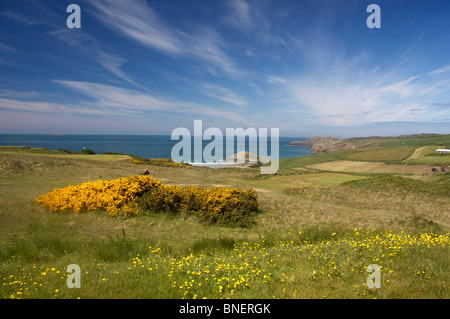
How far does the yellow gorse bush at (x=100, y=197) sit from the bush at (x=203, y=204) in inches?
28.5

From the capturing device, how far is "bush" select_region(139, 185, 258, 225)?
12266mm

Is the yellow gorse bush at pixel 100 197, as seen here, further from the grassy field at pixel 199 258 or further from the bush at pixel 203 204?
the bush at pixel 203 204

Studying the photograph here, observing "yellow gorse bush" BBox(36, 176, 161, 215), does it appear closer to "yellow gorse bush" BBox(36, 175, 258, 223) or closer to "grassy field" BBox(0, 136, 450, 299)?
"yellow gorse bush" BBox(36, 175, 258, 223)

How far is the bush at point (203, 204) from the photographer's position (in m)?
12.3

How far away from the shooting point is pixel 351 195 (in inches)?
874

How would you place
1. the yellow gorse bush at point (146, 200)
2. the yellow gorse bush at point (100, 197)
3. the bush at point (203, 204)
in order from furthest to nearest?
1. the bush at point (203, 204)
2. the yellow gorse bush at point (146, 200)
3. the yellow gorse bush at point (100, 197)

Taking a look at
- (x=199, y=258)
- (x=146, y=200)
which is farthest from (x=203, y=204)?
(x=199, y=258)

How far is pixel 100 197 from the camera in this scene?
40.0ft

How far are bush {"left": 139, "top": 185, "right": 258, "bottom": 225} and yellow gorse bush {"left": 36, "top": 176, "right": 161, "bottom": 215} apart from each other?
72 centimetres

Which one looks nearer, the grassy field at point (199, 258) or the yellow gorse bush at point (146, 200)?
the grassy field at point (199, 258)

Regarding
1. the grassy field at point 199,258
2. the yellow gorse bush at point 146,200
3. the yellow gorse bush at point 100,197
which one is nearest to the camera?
the grassy field at point 199,258

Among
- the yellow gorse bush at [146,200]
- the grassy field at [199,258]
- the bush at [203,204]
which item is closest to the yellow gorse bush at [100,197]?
the yellow gorse bush at [146,200]

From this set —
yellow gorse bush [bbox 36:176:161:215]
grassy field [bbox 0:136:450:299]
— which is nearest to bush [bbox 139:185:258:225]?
grassy field [bbox 0:136:450:299]

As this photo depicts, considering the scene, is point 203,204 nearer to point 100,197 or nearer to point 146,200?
point 146,200
